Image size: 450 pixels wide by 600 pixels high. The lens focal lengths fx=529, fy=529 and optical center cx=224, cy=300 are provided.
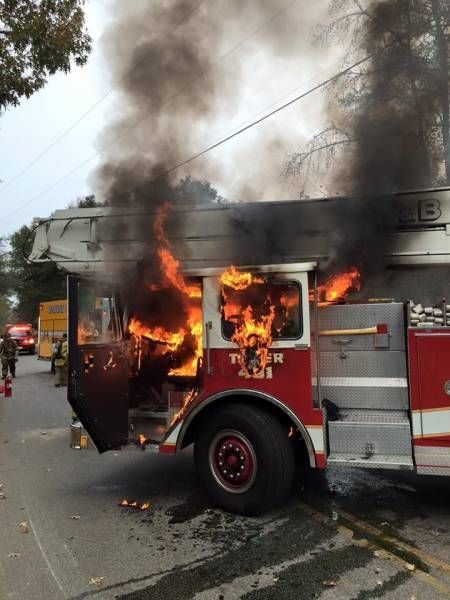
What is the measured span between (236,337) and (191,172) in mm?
2739

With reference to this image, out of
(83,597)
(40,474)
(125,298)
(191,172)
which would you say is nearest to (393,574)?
(83,597)

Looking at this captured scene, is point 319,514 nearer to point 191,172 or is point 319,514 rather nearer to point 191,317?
point 191,317

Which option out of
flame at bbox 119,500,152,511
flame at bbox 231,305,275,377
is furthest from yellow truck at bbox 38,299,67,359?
flame at bbox 231,305,275,377

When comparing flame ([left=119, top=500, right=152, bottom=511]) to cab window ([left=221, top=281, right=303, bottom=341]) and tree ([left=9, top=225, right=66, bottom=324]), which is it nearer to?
cab window ([left=221, top=281, right=303, bottom=341])

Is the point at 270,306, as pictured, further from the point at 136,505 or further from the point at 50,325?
the point at 50,325

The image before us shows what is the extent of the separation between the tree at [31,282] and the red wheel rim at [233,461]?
4465 centimetres

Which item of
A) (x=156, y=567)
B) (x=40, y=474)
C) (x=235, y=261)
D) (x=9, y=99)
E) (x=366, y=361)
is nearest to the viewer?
(x=156, y=567)

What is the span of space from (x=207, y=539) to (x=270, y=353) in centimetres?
159

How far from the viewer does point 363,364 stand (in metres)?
4.62

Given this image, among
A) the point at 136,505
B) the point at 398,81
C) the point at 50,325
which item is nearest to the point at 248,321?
the point at 136,505

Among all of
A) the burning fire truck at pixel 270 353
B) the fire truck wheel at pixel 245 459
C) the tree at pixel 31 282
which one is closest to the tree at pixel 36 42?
the burning fire truck at pixel 270 353

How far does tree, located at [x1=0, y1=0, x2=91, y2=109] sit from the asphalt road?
549cm

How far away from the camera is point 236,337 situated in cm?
479

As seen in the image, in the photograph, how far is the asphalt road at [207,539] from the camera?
11.3 feet
